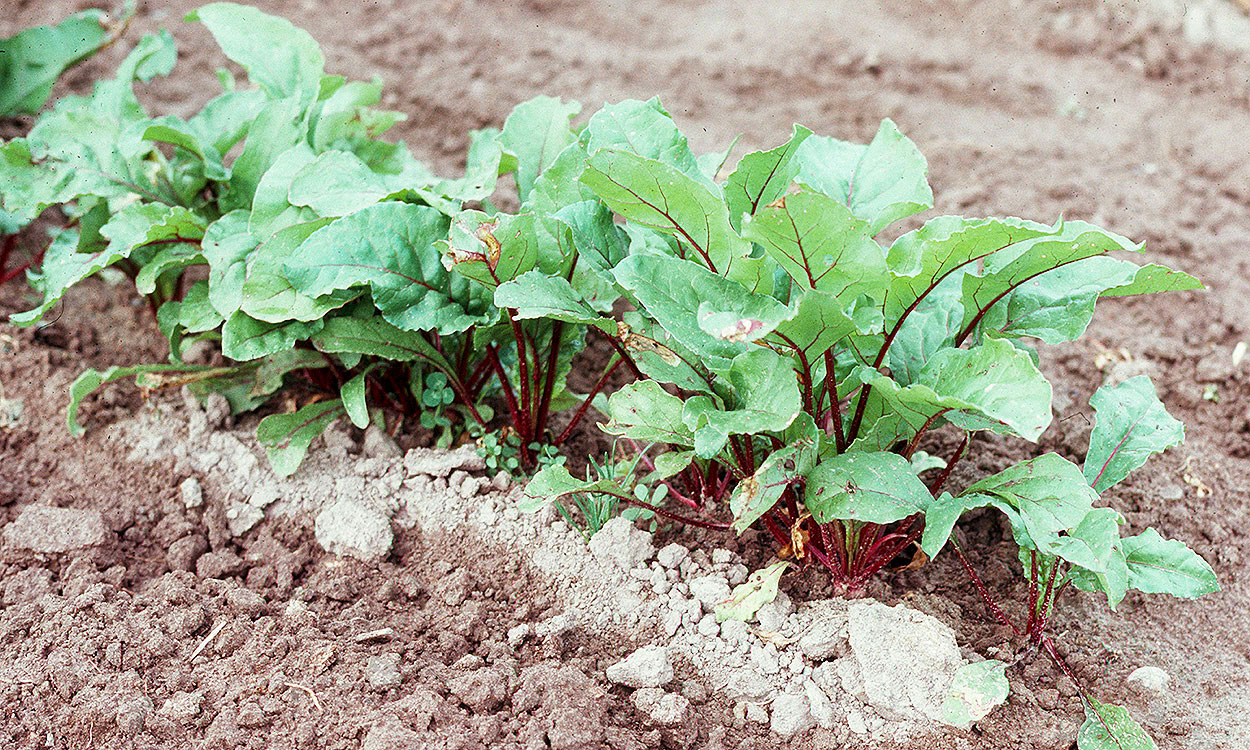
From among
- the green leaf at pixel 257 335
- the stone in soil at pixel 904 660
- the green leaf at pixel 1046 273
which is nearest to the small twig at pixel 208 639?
the green leaf at pixel 257 335

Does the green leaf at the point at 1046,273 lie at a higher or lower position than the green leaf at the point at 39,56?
higher

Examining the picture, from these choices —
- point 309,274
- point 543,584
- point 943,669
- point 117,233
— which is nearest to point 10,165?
point 117,233

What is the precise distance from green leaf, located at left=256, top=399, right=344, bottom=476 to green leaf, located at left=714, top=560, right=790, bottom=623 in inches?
40.7

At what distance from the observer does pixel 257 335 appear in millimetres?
2209

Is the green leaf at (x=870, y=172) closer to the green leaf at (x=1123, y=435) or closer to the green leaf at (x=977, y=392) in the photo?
the green leaf at (x=977, y=392)

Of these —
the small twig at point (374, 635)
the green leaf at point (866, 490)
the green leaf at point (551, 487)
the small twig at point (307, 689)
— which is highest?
the green leaf at point (866, 490)

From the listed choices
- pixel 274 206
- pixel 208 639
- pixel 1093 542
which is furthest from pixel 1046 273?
pixel 208 639

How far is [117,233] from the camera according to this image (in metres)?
2.32

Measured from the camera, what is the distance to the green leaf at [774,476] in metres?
1.82

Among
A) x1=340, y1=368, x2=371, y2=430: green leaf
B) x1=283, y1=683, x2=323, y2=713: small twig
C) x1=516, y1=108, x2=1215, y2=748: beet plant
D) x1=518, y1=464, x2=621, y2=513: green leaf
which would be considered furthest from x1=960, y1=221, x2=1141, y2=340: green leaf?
x1=283, y1=683, x2=323, y2=713: small twig

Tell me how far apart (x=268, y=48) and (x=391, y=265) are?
0.94 metres

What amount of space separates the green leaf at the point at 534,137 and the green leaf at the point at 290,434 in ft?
2.36

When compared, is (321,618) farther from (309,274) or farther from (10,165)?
(10,165)

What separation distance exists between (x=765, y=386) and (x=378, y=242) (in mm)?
858
